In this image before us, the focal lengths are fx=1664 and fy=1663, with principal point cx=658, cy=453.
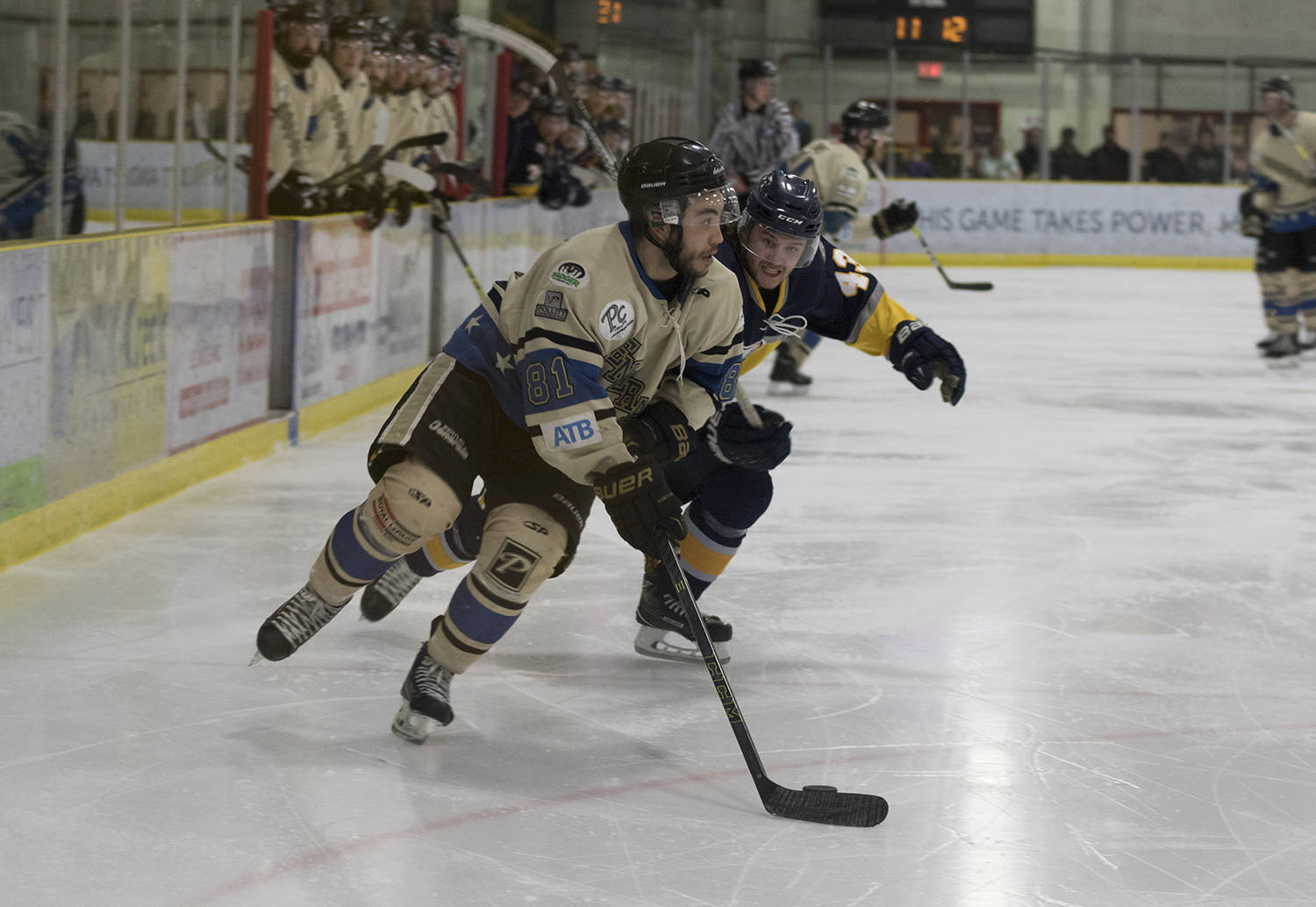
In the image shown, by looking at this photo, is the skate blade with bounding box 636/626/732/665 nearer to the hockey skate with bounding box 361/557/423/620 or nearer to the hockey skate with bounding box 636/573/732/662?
the hockey skate with bounding box 636/573/732/662

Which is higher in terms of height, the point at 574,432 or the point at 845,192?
the point at 845,192

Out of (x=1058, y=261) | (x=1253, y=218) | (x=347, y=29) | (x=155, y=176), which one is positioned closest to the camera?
(x=155, y=176)

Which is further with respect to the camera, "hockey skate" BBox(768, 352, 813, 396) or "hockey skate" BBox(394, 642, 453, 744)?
"hockey skate" BBox(768, 352, 813, 396)

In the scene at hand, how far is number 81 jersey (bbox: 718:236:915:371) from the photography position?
322cm

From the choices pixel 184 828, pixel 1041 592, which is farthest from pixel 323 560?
pixel 1041 592

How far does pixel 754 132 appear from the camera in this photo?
332 inches

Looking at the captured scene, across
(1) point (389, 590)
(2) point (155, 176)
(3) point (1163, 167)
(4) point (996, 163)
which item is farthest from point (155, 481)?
(3) point (1163, 167)

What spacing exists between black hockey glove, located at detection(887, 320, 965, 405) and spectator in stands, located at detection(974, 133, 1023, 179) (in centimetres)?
1245

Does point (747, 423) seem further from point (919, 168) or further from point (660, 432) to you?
point (919, 168)

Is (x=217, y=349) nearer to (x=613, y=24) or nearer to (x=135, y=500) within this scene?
(x=135, y=500)

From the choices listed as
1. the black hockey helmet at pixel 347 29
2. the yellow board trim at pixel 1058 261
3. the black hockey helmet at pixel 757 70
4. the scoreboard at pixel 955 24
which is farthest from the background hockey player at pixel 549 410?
the scoreboard at pixel 955 24

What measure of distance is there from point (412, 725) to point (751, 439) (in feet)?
2.68

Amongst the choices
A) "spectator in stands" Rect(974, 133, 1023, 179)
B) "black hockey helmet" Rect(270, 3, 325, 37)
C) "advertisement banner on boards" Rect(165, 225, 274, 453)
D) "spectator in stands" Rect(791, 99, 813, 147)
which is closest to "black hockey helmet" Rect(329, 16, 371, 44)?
"black hockey helmet" Rect(270, 3, 325, 37)

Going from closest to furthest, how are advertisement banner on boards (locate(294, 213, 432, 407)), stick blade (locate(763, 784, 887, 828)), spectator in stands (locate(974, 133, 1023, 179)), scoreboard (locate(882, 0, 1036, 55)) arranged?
1. stick blade (locate(763, 784, 887, 828))
2. advertisement banner on boards (locate(294, 213, 432, 407))
3. spectator in stands (locate(974, 133, 1023, 179))
4. scoreboard (locate(882, 0, 1036, 55))
